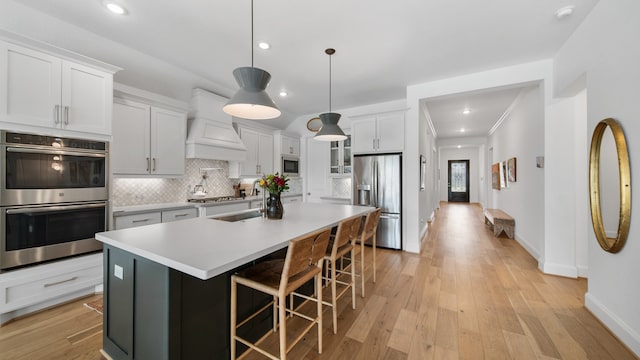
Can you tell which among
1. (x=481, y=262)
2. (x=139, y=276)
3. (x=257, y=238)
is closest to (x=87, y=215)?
(x=139, y=276)

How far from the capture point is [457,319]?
2.11m

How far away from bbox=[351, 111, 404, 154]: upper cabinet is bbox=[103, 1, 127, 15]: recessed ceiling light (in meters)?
3.39

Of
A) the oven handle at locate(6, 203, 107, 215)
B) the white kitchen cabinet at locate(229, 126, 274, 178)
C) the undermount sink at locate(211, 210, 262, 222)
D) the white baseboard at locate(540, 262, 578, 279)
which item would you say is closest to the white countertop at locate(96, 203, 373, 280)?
the undermount sink at locate(211, 210, 262, 222)

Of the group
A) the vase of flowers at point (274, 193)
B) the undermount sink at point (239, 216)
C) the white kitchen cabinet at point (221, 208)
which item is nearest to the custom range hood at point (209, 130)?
the white kitchen cabinet at point (221, 208)

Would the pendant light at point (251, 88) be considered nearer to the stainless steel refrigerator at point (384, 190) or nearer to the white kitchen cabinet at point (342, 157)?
the stainless steel refrigerator at point (384, 190)

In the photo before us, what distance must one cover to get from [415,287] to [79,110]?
399 centimetres

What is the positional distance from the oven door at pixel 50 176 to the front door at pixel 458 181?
12.4 m

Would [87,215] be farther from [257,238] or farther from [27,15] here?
[257,238]

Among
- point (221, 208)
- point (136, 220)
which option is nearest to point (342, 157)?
point (221, 208)

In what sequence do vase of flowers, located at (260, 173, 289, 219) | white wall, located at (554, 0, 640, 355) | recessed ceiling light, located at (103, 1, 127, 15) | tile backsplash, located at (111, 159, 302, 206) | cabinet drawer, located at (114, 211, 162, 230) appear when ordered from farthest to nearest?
tile backsplash, located at (111, 159, 302, 206), cabinet drawer, located at (114, 211, 162, 230), vase of flowers, located at (260, 173, 289, 219), recessed ceiling light, located at (103, 1, 127, 15), white wall, located at (554, 0, 640, 355)

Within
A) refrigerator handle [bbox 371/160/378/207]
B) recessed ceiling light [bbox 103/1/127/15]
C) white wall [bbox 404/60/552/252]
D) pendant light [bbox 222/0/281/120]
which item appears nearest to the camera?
pendant light [bbox 222/0/281/120]

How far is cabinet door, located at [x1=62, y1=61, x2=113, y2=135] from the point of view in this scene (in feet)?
7.48

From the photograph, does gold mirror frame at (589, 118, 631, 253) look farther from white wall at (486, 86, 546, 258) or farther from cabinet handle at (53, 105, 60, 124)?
cabinet handle at (53, 105, 60, 124)

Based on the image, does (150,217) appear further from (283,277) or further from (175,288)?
(283,277)
